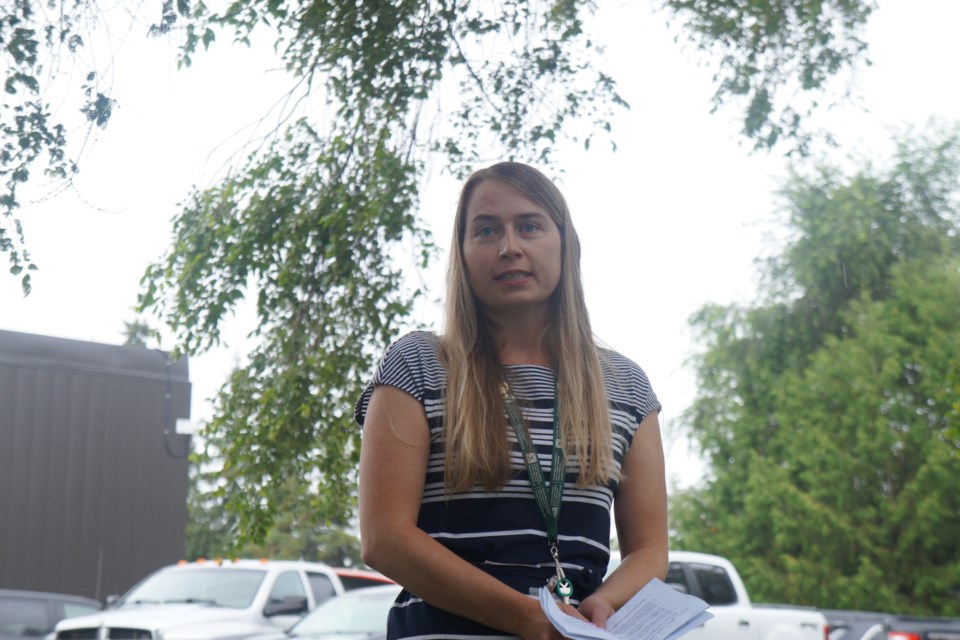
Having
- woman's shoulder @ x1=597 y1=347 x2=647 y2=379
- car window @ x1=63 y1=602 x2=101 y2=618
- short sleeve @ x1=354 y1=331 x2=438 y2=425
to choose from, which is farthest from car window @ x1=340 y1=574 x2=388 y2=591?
short sleeve @ x1=354 y1=331 x2=438 y2=425

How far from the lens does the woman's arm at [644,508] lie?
7.48 feet

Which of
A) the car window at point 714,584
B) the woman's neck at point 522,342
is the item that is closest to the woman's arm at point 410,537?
the woman's neck at point 522,342

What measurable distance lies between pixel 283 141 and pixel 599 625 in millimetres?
4210

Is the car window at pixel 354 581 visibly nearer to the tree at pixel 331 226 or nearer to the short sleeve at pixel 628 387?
the tree at pixel 331 226

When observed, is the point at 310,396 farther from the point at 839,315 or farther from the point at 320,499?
the point at 839,315

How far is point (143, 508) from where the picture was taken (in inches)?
488

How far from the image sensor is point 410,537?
6.81 feet

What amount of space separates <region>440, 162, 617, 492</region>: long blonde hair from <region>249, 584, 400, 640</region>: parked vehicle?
7.26 meters

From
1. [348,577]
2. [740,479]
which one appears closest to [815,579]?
[740,479]

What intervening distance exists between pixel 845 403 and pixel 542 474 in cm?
2659

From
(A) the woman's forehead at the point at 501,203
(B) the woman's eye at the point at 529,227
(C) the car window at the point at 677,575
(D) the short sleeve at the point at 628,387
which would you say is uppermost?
(A) the woman's forehead at the point at 501,203

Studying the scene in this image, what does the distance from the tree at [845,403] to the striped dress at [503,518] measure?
24.4 m

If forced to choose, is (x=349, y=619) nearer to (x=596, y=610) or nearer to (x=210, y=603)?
(x=210, y=603)

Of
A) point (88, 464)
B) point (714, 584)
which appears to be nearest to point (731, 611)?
point (714, 584)
